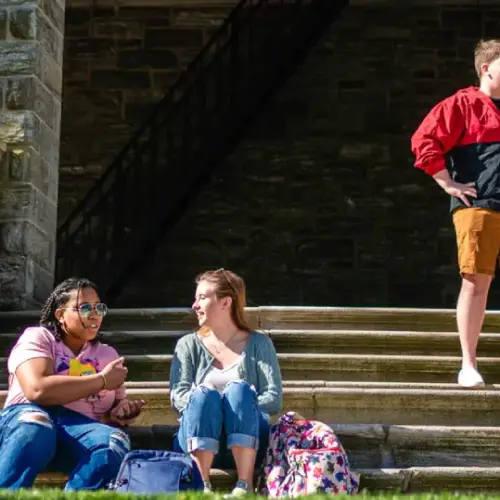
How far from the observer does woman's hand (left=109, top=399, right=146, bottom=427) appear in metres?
5.05

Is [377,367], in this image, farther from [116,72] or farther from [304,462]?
[116,72]

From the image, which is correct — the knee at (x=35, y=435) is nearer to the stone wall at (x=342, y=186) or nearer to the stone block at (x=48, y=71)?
the stone block at (x=48, y=71)

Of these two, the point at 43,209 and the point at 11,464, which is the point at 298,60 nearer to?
the point at 43,209

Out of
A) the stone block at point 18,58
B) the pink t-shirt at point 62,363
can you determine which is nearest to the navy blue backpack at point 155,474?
the pink t-shirt at point 62,363

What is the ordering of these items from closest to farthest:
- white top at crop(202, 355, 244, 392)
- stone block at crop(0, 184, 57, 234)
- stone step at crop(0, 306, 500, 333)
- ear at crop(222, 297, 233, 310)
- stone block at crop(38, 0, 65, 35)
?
white top at crop(202, 355, 244, 392) → ear at crop(222, 297, 233, 310) → stone step at crop(0, 306, 500, 333) → stone block at crop(0, 184, 57, 234) → stone block at crop(38, 0, 65, 35)

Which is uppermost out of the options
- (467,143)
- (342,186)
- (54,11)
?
(54,11)

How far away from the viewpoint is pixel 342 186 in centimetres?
1180

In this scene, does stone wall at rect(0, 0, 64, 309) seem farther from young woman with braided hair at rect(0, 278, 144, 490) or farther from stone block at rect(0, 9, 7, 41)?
young woman with braided hair at rect(0, 278, 144, 490)

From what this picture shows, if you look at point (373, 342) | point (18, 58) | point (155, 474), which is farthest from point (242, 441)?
point (18, 58)

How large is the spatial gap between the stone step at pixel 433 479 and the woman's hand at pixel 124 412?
842 millimetres

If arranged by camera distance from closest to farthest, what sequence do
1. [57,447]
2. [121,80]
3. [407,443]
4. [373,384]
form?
[57,447]
[407,443]
[373,384]
[121,80]

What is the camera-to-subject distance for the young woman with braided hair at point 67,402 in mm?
4633

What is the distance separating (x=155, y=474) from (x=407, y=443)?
49.4 inches

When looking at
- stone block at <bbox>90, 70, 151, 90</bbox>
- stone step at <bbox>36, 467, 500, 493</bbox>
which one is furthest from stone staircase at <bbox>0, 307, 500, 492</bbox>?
stone block at <bbox>90, 70, 151, 90</bbox>
